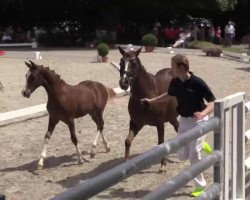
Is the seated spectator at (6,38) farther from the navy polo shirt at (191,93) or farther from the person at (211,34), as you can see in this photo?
the navy polo shirt at (191,93)

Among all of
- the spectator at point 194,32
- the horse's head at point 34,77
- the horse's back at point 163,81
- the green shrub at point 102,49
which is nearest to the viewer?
the horse's back at point 163,81

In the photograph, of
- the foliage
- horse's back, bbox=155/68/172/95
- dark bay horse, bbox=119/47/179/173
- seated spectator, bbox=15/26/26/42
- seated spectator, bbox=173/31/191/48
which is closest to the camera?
dark bay horse, bbox=119/47/179/173

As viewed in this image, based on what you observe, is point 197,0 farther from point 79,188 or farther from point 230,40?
point 79,188

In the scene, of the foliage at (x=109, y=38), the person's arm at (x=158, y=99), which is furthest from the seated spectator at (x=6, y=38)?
the person's arm at (x=158, y=99)

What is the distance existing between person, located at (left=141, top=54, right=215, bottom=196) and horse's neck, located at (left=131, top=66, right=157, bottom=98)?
5.72ft

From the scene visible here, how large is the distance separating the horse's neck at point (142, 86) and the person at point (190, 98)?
1.74 m

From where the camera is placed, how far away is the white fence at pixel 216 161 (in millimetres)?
3529

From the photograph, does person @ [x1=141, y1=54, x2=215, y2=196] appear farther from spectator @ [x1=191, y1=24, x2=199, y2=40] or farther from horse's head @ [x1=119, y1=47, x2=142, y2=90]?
spectator @ [x1=191, y1=24, x2=199, y2=40]

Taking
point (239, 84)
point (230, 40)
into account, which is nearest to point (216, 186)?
point (239, 84)

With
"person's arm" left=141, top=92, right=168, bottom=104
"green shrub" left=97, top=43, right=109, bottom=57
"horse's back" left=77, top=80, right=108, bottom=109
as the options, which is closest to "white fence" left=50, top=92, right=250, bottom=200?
"person's arm" left=141, top=92, right=168, bottom=104

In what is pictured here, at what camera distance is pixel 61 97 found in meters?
9.59

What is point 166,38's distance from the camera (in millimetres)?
41375

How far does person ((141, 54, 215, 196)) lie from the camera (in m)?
6.74

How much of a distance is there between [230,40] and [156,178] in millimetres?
32077
